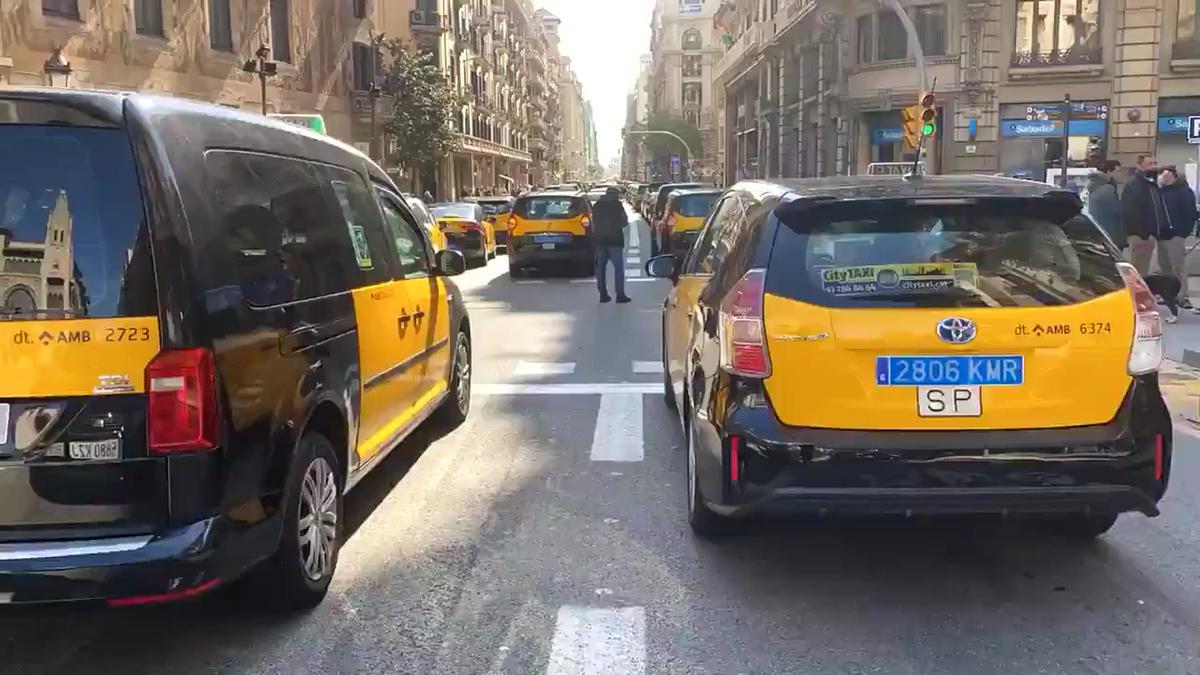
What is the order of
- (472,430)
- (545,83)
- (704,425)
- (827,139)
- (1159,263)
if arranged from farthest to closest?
(545,83) < (827,139) < (1159,263) < (472,430) < (704,425)

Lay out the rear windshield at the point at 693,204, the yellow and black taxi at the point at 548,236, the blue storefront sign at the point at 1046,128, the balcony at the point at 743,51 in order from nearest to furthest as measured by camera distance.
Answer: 1. the yellow and black taxi at the point at 548,236
2. the rear windshield at the point at 693,204
3. the blue storefront sign at the point at 1046,128
4. the balcony at the point at 743,51

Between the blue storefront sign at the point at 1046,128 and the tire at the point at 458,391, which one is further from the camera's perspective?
the blue storefront sign at the point at 1046,128

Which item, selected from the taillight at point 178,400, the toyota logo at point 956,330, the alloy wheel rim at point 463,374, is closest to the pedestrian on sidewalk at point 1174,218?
the alloy wheel rim at point 463,374

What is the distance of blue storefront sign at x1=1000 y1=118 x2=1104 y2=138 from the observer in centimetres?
3438

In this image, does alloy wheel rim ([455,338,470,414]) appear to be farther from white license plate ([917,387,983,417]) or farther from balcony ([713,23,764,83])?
balcony ([713,23,764,83])

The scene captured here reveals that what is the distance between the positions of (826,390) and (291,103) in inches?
1295

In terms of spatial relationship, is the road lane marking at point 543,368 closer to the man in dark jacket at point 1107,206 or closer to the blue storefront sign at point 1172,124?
the man in dark jacket at point 1107,206

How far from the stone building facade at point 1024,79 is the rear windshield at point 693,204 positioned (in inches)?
588

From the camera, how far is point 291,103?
3428 centimetres

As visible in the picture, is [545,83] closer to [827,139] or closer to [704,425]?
[827,139]

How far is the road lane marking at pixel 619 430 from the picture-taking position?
675cm

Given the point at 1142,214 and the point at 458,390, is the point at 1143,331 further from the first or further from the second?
the point at 1142,214

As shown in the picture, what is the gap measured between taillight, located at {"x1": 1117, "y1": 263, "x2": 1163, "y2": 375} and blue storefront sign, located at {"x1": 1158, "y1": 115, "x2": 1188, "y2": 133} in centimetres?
3380

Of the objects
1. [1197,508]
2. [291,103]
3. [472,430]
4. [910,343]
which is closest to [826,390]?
[910,343]
